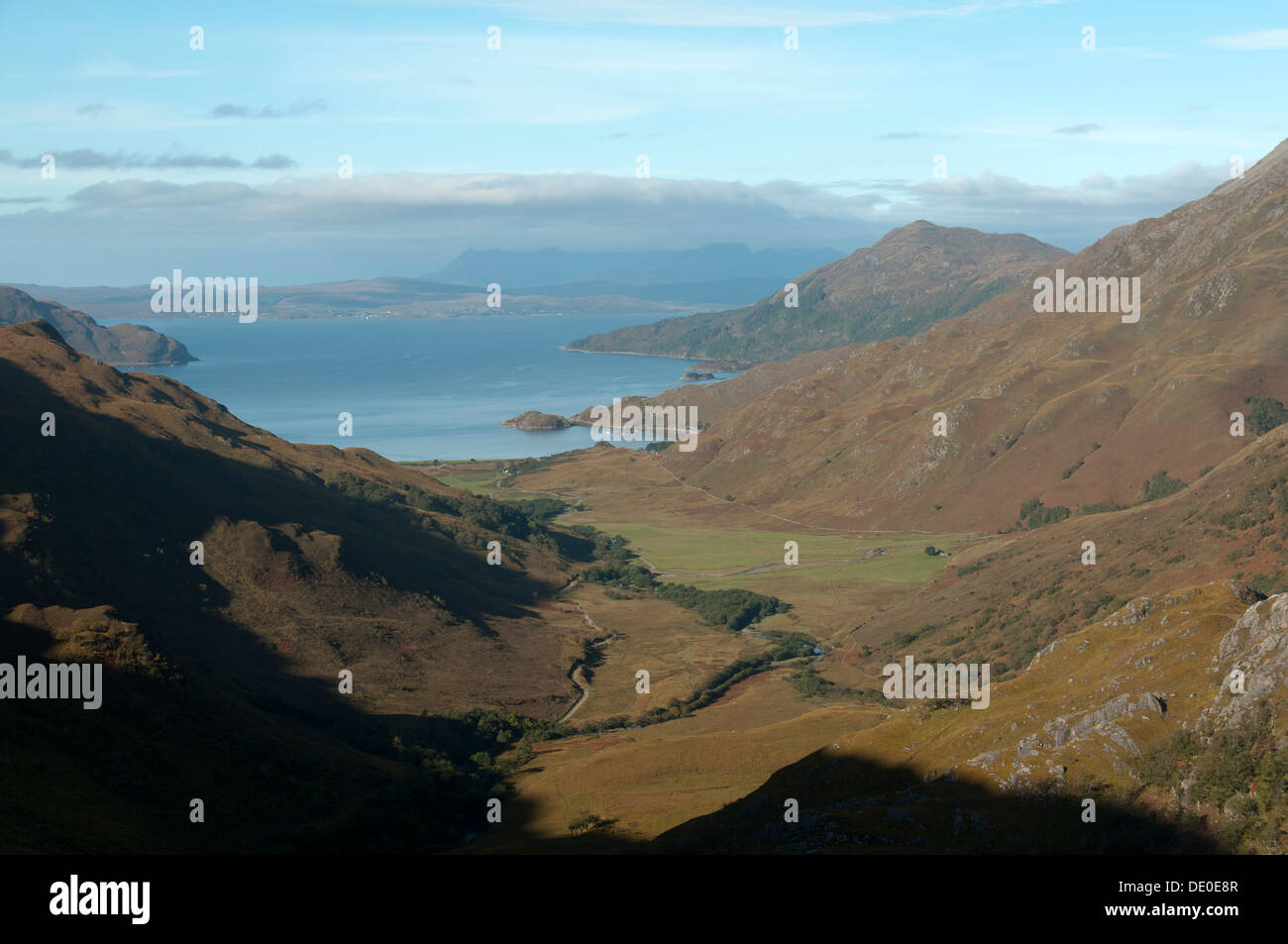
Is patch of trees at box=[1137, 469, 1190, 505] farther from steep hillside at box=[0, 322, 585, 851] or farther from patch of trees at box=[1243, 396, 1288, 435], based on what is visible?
steep hillside at box=[0, 322, 585, 851]

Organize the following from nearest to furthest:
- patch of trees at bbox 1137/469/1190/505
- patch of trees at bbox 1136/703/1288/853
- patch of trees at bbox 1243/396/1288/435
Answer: patch of trees at bbox 1136/703/1288/853 → patch of trees at bbox 1137/469/1190/505 → patch of trees at bbox 1243/396/1288/435

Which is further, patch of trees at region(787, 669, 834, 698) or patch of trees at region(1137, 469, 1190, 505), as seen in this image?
patch of trees at region(1137, 469, 1190, 505)

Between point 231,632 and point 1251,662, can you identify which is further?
point 231,632

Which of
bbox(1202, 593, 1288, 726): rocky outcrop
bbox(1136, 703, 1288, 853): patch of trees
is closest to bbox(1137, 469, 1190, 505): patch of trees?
bbox(1202, 593, 1288, 726): rocky outcrop

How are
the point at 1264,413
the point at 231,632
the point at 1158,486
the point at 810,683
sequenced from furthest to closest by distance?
the point at 1264,413 → the point at 1158,486 → the point at 810,683 → the point at 231,632

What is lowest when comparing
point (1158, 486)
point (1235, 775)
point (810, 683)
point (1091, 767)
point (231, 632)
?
point (810, 683)

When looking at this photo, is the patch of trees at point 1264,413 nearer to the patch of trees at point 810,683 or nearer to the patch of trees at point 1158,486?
the patch of trees at point 1158,486

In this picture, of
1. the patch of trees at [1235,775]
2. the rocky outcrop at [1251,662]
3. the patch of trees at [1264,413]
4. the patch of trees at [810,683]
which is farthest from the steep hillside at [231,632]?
the patch of trees at [1264,413]

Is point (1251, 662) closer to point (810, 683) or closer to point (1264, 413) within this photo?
point (810, 683)

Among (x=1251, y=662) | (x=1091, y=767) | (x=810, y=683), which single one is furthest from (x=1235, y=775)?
(x=810, y=683)

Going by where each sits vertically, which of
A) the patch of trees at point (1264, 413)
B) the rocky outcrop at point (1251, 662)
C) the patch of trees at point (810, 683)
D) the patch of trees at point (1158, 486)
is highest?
the patch of trees at point (1264, 413)
